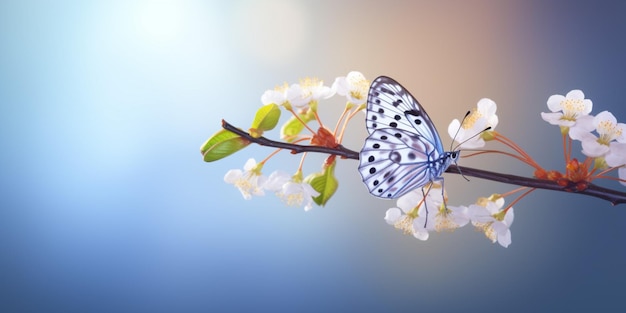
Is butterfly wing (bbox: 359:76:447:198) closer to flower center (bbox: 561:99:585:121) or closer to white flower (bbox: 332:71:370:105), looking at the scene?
white flower (bbox: 332:71:370:105)

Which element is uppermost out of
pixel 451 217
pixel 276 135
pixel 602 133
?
pixel 276 135

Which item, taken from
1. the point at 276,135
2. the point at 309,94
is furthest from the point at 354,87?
the point at 276,135

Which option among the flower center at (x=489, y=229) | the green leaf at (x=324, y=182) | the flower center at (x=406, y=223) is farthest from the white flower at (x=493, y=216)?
the green leaf at (x=324, y=182)

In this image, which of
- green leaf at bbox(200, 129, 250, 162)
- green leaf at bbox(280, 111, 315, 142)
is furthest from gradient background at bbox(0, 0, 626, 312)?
green leaf at bbox(200, 129, 250, 162)

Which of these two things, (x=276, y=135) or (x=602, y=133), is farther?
(x=276, y=135)

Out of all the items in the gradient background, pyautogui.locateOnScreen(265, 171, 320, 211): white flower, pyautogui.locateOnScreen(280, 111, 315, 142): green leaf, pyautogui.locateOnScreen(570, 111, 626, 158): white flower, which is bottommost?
pyautogui.locateOnScreen(265, 171, 320, 211): white flower

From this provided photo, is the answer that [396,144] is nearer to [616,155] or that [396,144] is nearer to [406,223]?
[406,223]

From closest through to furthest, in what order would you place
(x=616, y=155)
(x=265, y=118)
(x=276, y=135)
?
1. (x=616, y=155)
2. (x=265, y=118)
3. (x=276, y=135)

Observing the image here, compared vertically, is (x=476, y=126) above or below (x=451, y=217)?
above
